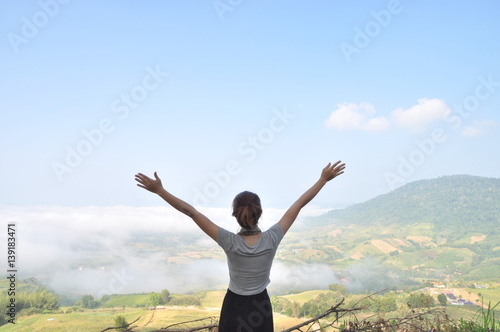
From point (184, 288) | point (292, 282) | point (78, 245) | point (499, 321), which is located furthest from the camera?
point (78, 245)

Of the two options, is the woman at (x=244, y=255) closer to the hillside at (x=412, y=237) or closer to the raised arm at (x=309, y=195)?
the raised arm at (x=309, y=195)

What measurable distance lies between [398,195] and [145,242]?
332 ft

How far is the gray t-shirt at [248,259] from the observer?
9.44 ft

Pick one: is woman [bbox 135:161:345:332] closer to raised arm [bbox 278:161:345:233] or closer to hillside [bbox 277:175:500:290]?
raised arm [bbox 278:161:345:233]

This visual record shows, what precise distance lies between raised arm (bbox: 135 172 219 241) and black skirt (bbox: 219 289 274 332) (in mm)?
563

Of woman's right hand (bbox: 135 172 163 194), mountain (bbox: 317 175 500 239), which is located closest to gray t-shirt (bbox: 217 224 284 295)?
woman's right hand (bbox: 135 172 163 194)

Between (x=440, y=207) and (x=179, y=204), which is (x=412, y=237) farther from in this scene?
(x=179, y=204)

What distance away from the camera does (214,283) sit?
6100 centimetres

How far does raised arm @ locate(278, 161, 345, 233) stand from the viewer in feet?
10.5

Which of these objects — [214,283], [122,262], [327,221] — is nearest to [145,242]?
[122,262]

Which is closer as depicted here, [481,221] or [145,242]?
[145,242]

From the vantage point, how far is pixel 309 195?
3.40 m

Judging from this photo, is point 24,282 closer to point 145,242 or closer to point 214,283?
point 214,283

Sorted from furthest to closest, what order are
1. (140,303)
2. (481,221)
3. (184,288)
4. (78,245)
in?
1. (481,221)
2. (78,245)
3. (184,288)
4. (140,303)
